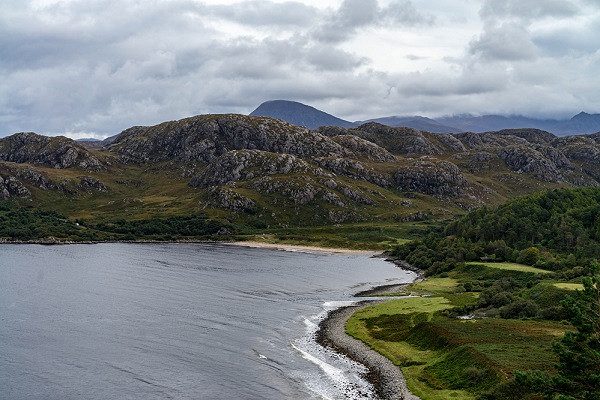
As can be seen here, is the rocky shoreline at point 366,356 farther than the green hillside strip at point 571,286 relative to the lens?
No

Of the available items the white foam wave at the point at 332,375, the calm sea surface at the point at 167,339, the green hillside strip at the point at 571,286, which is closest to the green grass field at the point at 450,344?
the white foam wave at the point at 332,375

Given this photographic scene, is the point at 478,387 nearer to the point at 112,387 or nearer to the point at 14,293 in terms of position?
the point at 112,387

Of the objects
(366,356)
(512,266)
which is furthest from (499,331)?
(512,266)

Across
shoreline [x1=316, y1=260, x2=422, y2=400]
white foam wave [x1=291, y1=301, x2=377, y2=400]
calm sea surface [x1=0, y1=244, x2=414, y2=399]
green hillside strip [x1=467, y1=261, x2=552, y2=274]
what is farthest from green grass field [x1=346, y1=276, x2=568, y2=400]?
green hillside strip [x1=467, y1=261, x2=552, y2=274]

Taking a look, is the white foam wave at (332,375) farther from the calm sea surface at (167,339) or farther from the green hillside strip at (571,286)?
the green hillside strip at (571,286)

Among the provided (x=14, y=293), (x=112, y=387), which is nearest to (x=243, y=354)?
(x=112, y=387)

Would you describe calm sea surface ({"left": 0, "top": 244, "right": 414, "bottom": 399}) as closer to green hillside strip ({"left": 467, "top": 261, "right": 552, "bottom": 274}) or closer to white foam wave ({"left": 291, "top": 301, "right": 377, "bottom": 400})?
white foam wave ({"left": 291, "top": 301, "right": 377, "bottom": 400})
